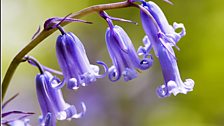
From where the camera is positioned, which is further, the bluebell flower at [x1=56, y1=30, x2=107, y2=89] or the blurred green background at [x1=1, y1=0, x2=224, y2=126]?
the blurred green background at [x1=1, y1=0, x2=224, y2=126]

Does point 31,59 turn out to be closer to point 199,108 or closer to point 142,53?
point 142,53

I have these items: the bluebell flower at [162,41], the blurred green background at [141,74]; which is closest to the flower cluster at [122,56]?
the bluebell flower at [162,41]

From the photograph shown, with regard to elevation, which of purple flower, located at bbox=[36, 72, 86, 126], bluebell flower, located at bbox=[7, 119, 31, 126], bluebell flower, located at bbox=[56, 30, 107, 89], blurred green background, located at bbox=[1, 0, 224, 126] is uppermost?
blurred green background, located at bbox=[1, 0, 224, 126]

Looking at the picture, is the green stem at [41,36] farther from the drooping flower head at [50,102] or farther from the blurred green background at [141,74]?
the blurred green background at [141,74]

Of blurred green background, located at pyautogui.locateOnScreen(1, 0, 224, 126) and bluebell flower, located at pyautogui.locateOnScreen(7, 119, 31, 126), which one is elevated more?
blurred green background, located at pyautogui.locateOnScreen(1, 0, 224, 126)

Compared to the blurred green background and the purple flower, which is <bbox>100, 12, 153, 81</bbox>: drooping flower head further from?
the blurred green background

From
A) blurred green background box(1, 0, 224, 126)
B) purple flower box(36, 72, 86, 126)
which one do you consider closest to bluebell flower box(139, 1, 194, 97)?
purple flower box(36, 72, 86, 126)

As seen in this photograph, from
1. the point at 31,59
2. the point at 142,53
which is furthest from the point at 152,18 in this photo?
the point at 31,59
